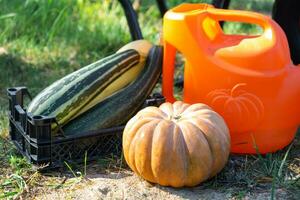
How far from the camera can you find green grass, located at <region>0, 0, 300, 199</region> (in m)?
2.14

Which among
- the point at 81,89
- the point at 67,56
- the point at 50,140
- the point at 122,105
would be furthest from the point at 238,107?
the point at 67,56


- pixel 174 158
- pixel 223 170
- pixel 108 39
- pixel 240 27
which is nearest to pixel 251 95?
pixel 223 170

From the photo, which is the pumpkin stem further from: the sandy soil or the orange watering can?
the sandy soil

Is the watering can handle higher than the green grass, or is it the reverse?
the watering can handle

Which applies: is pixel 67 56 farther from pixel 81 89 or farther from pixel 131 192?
pixel 131 192

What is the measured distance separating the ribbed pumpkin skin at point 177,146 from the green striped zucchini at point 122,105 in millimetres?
262

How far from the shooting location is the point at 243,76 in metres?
2.21

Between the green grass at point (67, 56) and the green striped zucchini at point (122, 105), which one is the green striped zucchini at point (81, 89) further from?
the green grass at point (67, 56)

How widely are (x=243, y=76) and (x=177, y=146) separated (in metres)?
0.45

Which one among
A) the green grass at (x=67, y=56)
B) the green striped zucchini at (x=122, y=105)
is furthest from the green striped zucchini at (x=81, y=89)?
the green grass at (x=67, y=56)

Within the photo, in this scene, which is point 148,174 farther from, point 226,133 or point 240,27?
point 240,27

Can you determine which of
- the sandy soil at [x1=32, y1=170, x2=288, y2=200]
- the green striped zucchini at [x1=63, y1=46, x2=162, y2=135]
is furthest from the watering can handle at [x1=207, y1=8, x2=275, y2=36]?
the sandy soil at [x1=32, y1=170, x2=288, y2=200]

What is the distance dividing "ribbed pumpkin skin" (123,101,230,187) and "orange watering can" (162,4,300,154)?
0.66 feet

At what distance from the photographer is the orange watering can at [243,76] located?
2219 millimetres
